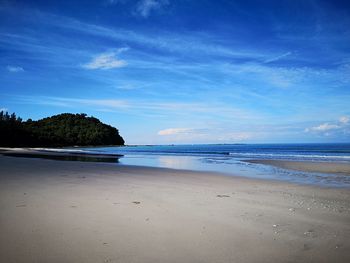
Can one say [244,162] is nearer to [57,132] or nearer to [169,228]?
[169,228]

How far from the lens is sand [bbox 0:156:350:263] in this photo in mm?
4121

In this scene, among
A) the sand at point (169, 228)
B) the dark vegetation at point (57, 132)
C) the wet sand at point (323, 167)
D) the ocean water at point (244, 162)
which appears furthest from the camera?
the dark vegetation at point (57, 132)

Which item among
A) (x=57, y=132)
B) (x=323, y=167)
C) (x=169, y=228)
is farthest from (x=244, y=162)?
(x=57, y=132)

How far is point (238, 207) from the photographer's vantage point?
7.26 m

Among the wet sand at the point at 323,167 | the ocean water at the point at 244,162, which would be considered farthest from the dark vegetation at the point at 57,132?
the wet sand at the point at 323,167

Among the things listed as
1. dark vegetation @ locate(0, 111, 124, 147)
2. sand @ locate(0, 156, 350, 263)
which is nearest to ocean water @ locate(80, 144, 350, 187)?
sand @ locate(0, 156, 350, 263)

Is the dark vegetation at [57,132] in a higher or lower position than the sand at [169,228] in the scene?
higher

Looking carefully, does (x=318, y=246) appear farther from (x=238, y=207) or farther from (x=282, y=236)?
(x=238, y=207)

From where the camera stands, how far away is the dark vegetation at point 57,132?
97.2 meters

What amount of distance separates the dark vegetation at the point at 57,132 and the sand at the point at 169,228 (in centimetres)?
9605

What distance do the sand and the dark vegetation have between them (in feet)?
315

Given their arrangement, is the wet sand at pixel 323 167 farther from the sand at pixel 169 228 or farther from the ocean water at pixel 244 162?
the sand at pixel 169 228

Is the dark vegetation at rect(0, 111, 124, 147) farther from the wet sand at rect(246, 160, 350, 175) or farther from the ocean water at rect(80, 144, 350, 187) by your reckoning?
the wet sand at rect(246, 160, 350, 175)

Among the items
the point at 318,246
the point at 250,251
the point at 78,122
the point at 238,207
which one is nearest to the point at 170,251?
the point at 250,251
